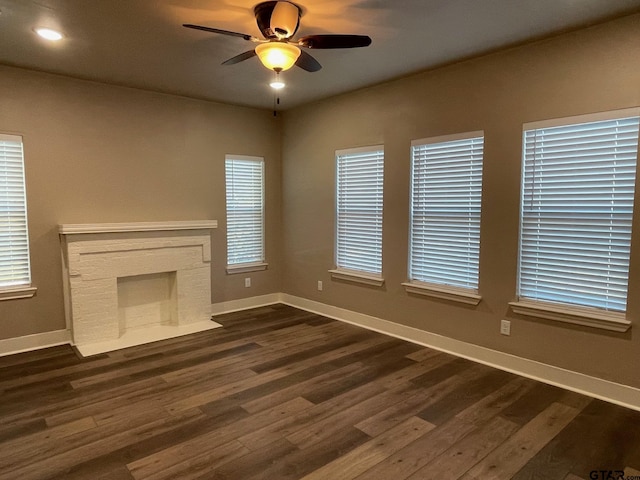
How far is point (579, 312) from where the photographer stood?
311 centimetres

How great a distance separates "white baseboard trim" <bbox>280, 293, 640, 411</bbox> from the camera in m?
2.97

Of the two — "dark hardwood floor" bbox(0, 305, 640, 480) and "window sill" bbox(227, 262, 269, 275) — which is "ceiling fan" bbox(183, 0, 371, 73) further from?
"window sill" bbox(227, 262, 269, 275)

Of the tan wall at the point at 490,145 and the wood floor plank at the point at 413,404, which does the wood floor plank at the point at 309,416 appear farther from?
the tan wall at the point at 490,145

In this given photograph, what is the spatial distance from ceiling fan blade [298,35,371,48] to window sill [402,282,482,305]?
2392 millimetres

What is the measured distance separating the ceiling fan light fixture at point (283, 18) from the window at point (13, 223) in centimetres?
293

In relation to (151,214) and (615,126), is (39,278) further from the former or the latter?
(615,126)

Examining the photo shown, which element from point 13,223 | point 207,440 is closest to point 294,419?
point 207,440

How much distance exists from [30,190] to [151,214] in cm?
117

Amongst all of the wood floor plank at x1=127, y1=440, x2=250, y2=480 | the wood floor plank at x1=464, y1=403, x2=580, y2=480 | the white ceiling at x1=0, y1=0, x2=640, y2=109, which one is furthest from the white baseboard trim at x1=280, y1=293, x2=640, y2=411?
the white ceiling at x1=0, y1=0, x2=640, y2=109

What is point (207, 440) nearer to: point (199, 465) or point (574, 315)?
point (199, 465)

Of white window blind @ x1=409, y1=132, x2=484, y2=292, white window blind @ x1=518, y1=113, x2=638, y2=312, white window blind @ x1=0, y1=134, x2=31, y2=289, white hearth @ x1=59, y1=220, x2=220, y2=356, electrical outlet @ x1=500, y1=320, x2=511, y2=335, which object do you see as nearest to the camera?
white window blind @ x1=518, y1=113, x2=638, y2=312

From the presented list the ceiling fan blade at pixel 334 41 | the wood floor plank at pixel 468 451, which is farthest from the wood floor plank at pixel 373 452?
the ceiling fan blade at pixel 334 41

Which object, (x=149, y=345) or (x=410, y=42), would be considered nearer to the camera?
(x=410, y=42)

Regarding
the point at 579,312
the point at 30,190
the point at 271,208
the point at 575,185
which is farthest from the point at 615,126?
the point at 30,190
